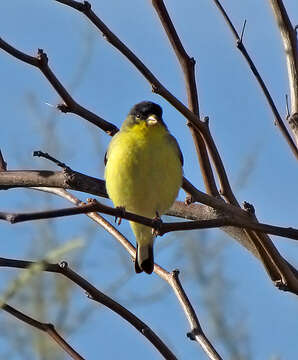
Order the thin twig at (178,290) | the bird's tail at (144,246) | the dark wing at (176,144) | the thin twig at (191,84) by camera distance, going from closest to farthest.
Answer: the thin twig at (178,290)
the thin twig at (191,84)
the dark wing at (176,144)
the bird's tail at (144,246)

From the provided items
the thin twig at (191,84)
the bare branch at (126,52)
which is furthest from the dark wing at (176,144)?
the bare branch at (126,52)

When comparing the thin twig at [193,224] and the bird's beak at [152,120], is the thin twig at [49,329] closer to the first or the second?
the thin twig at [193,224]

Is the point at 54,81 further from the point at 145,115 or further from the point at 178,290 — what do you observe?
the point at 145,115

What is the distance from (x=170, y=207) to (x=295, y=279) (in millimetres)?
855

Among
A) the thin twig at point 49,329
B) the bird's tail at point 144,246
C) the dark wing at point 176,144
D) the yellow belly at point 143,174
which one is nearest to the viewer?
the thin twig at point 49,329

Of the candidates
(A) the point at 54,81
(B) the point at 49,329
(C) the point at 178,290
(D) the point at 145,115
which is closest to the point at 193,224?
(B) the point at 49,329

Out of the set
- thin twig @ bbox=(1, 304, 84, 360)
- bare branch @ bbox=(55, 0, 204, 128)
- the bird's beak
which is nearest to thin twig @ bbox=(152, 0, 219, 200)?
bare branch @ bbox=(55, 0, 204, 128)

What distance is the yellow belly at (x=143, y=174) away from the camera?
2.83 m

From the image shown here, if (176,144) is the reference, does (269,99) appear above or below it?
below

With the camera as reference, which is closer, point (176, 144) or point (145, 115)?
point (176, 144)

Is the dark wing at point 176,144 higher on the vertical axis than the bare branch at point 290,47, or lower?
higher

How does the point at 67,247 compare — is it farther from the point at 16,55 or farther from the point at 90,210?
the point at 16,55

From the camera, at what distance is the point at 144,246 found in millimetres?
3287

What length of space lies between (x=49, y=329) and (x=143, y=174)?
1430 mm
